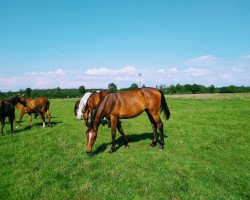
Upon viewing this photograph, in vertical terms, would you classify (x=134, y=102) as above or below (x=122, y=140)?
above

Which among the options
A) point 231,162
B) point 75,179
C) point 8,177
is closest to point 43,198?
point 75,179

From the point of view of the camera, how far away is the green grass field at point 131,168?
8859 mm

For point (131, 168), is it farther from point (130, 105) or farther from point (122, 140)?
point (122, 140)

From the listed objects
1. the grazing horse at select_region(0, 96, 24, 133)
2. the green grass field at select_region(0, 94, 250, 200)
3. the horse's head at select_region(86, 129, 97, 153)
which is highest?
the grazing horse at select_region(0, 96, 24, 133)

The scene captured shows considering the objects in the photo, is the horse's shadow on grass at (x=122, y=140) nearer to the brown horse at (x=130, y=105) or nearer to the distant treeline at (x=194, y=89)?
the brown horse at (x=130, y=105)

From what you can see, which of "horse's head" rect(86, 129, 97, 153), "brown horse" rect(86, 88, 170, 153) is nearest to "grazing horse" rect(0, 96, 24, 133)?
"horse's head" rect(86, 129, 97, 153)

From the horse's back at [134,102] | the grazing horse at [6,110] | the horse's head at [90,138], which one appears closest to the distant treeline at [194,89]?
the grazing horse at [6,110]

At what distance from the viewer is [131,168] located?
9.95 metres

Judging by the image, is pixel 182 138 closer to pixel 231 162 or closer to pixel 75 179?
pixel 231 162

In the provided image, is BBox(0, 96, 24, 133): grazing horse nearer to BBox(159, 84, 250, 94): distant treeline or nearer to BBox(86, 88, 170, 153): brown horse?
BBox(86, 88, 170, 153): brown horse

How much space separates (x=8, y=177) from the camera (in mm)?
11352

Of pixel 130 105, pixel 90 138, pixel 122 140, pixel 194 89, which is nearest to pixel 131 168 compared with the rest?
pixel 90 138

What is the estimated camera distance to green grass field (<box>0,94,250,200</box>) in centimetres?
886

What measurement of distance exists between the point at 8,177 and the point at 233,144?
1059cm
